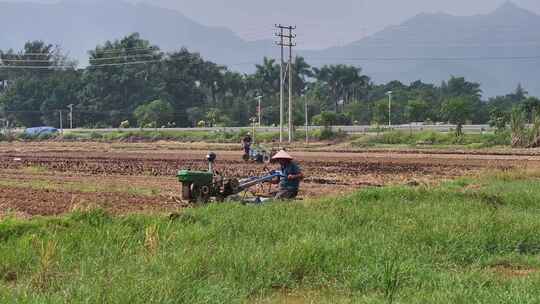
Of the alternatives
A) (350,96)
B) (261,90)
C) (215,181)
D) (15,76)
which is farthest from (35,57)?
(215,181)

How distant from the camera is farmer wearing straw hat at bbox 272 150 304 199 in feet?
47.1

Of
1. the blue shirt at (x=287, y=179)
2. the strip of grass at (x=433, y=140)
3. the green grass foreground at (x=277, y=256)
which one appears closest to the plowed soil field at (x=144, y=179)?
the blue shirt at (x=287, y=179)

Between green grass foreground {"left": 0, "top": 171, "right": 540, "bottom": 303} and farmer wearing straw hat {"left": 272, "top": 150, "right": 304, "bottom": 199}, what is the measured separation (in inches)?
81.2

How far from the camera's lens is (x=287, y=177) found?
47.4ft

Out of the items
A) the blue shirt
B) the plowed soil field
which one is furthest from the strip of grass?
the blue shirt

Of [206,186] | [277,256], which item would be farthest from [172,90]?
[277,256]

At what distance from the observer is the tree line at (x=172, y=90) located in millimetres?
95375

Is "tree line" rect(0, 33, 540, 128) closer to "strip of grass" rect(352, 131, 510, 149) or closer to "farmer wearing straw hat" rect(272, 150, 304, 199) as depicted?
"strip of grass" rect(352, 131, 510, 149)

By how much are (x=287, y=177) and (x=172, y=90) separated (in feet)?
289

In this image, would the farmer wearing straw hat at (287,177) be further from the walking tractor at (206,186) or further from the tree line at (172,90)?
the tree line at (172,90)

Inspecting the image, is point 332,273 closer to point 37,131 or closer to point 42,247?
point 42,247

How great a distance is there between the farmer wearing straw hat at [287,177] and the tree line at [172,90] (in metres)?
71.3

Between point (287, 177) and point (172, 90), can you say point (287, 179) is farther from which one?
point (172, 90)

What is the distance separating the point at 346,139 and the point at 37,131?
1500 inches
